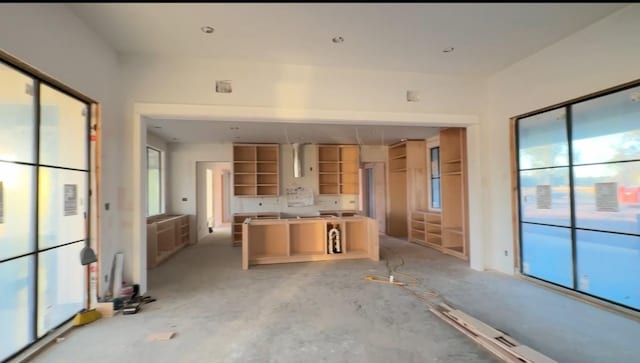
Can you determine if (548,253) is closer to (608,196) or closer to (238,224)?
(608,196)

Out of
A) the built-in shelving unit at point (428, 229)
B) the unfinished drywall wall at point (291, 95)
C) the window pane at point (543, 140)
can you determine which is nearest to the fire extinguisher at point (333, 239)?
the unfinished drywall wall at point (291, 95)

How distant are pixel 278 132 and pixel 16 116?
4.97 m

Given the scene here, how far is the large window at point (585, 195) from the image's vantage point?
3.32 m

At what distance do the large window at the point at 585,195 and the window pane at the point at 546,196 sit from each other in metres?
0.01

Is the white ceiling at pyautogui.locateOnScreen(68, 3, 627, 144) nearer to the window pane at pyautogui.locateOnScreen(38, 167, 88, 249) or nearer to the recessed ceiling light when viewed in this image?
the recessed ceiling light

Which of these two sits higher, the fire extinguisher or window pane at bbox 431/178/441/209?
window pane at bbox 431/178/441/209

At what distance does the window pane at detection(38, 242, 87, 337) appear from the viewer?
2906 mm

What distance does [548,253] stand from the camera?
4.31 metres

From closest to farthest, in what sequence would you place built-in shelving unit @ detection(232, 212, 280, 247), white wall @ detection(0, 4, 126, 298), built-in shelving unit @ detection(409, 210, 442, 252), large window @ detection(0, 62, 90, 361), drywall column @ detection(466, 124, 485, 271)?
white wall @ detection(0, 4, 126, 298) < large window @ detection(0, 62, 90, 361) < drywall column @ detection(466, 124, 485, 271) < built-in shelving unit @ detection(409, 210, 442, 252) < built-in shelving unit @ detection(232, 212, 280, 247)

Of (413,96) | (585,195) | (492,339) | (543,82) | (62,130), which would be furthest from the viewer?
(413,96)

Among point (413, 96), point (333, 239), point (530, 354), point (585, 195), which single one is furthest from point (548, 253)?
point (333, 239)

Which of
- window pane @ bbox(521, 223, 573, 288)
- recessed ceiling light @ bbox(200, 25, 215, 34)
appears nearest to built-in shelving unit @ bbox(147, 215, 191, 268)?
recessed ceiling light @ bbox(200, 25, 215, 34)

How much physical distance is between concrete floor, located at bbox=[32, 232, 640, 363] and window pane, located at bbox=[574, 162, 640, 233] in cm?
99

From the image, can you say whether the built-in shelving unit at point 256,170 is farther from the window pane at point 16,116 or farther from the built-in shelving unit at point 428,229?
the window pane at point 16,116
